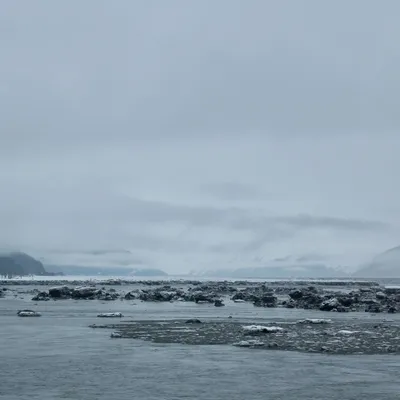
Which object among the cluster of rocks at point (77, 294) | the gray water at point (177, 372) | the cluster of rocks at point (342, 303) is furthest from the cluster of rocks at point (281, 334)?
the cluster of rocks at point (77, 294)

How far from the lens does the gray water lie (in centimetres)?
2277

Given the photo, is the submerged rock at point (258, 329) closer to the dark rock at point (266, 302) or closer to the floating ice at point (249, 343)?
the floating ice at point (249, 343)

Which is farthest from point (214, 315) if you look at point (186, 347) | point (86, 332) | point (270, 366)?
point (270, 366)

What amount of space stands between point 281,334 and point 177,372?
15.1m

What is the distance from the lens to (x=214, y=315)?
59.7 meters

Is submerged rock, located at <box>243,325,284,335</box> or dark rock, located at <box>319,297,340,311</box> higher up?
dark rock, located at <box>319,297,340,311</box>

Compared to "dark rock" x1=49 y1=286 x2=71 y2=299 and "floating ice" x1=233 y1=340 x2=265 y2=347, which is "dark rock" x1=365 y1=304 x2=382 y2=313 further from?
"dark rock" x1=49 y1=286 x2=71 y2=299

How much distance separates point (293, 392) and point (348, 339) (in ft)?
54.1

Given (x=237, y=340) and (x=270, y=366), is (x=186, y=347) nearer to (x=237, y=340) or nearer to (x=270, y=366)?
(x=237, y=340)

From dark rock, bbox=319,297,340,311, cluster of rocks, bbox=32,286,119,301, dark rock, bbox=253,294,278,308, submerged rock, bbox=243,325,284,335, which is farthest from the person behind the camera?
cluster of rocks, bbox=32,286,119,301

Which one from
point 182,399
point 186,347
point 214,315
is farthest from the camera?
point 214,315

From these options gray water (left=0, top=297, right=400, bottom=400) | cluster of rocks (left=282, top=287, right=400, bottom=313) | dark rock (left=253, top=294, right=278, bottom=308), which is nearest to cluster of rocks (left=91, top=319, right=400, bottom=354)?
gray water (left=0, top=297, right=400, bottom=400)

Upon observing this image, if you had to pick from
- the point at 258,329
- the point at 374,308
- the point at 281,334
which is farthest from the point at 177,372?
the point at 374,308

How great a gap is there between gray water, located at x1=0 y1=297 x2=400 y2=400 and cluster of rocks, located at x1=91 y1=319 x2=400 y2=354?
2132 millimetres
